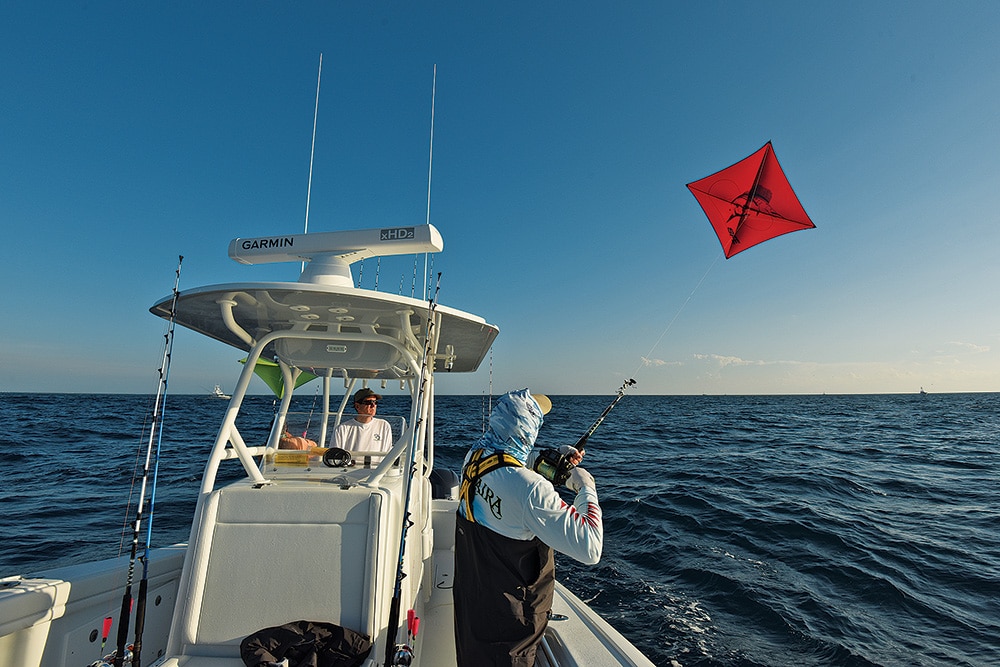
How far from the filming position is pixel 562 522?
223cm

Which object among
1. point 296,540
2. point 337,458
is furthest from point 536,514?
point 337,458

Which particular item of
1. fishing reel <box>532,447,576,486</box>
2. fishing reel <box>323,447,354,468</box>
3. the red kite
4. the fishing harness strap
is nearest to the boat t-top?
fishing reel <box>323,447,354,468</box>

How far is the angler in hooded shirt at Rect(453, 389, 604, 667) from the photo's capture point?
89.4 inches

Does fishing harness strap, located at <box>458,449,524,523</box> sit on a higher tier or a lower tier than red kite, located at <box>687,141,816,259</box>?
lower

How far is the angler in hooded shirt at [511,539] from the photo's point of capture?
89.4 inches

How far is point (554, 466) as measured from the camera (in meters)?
2.81

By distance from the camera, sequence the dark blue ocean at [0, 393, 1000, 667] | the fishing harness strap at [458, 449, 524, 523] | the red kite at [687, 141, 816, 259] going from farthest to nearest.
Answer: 1. the dark blue ocean at [0, 393, 1000, 667]
2. the red kite at [687, 141, 816, 259]
3. the fishing harness strap at [458, 449, 524, 523]

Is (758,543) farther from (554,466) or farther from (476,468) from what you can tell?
(476,468)

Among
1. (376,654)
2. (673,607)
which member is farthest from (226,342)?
(673,607)

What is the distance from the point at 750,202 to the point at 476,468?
4.18m

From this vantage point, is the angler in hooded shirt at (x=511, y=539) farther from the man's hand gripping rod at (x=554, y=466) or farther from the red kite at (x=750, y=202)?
the red kite at (x=750, y=202)

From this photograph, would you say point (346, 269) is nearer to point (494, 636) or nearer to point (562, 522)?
point (562, 522)

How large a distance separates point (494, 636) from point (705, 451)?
1860cm

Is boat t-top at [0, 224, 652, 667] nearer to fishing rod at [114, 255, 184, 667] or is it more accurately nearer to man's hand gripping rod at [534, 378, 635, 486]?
fishing rod at [114, 255, 184, 667]
